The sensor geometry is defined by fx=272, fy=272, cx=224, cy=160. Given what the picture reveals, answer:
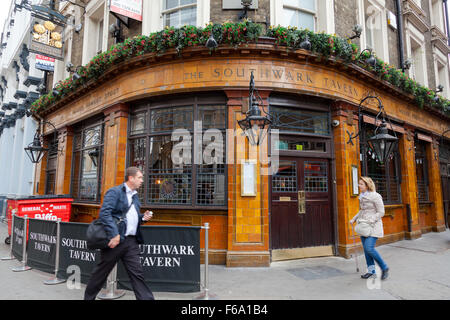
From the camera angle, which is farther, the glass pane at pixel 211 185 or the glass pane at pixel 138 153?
the glass pane at pixel 138 153

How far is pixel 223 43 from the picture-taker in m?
6.74

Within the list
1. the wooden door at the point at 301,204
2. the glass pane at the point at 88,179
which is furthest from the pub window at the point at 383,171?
the glass pane at the point at 88,179

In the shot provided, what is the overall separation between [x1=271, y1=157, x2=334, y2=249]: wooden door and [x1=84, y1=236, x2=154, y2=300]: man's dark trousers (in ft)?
12.8

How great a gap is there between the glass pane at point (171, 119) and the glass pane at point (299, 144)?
2519 millimetres

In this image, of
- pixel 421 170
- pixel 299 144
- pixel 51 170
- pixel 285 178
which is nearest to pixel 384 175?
pixel 421 170

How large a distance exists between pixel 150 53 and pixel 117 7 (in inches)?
77.5

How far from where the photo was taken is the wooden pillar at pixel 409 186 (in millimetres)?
9805

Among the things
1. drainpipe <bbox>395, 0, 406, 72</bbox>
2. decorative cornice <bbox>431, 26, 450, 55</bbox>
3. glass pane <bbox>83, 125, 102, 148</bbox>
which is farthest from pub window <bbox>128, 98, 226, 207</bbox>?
decorative cornice <bbox>431, 26, 450, 55</bbox>

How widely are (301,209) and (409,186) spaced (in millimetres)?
5658

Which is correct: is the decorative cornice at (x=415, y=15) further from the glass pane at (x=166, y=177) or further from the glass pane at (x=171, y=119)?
the glass pane at (x=166, y=177)

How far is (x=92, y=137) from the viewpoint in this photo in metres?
10.2

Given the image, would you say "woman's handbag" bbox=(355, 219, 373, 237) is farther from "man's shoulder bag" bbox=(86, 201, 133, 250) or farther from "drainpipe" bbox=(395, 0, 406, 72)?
"drainpipe" bbox=(395, 0, 406, 72)
